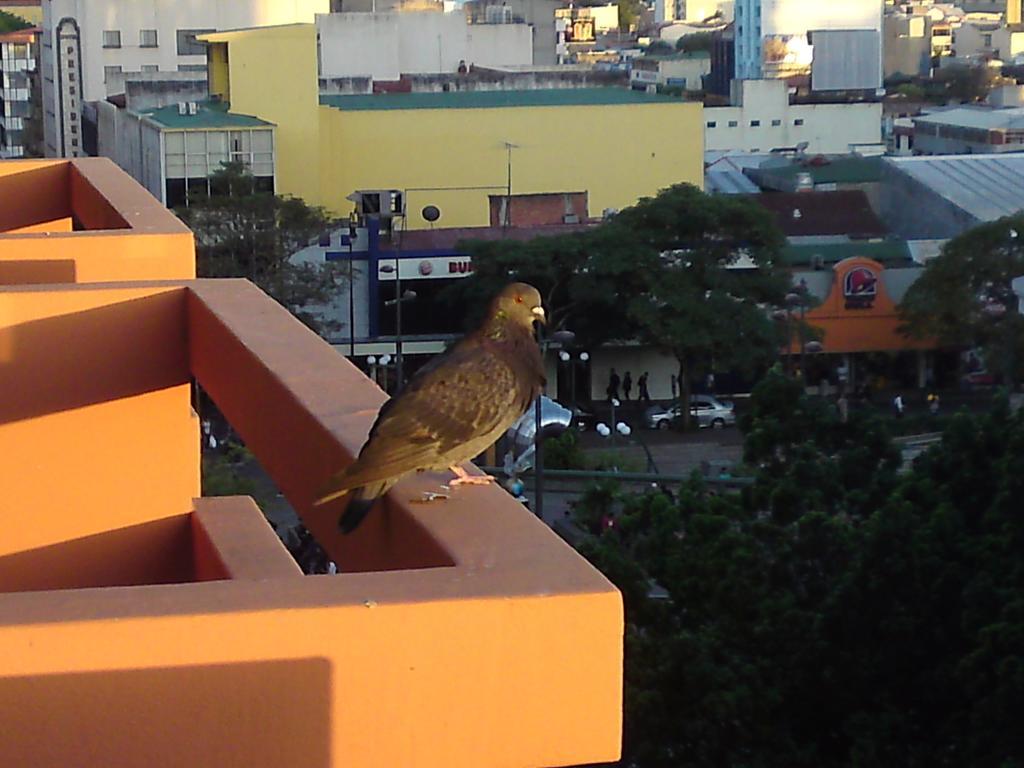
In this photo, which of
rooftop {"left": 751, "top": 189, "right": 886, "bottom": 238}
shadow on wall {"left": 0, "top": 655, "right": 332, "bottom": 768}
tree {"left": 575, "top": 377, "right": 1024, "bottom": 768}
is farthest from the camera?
rooftop {"left": 751, "top": 189, "right": 886, "bottom": 238}

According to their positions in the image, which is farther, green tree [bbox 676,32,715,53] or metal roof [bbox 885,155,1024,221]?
green tree [bbox 676,32,715,53]

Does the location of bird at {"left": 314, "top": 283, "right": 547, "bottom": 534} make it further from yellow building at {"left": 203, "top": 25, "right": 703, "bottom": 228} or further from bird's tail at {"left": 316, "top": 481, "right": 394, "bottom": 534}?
yellow building at {"left": 203, "top": 25, "right": 703, "bottom": 228}

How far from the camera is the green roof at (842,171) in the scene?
31.7 metres

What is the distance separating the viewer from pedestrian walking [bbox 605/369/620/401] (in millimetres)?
24609

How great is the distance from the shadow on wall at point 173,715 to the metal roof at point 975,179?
25.9 meters

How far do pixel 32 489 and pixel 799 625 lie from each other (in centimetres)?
556

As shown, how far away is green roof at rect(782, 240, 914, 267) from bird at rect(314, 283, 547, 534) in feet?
73.3

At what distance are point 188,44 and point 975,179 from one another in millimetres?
17688

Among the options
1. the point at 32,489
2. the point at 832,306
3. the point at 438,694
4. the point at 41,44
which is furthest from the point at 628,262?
the point at 41,44

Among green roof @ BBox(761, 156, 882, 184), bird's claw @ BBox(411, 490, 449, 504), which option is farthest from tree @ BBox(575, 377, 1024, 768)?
green roof @ BBox(761, 156, 882, 184)

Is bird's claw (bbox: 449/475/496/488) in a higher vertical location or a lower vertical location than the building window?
lower

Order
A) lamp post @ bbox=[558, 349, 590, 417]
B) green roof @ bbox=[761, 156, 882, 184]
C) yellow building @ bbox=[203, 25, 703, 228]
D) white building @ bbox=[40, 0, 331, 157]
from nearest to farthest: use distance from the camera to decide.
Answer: lamp post @ bbox=[558, 349, 590, 417] → yellow building @ bbox=[203, 25, 703, 228] → green roof @ bbox=[761, 156, 882, 184] → white building @ bbox=[40, 0, 331, 157]

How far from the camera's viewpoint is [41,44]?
142 ft

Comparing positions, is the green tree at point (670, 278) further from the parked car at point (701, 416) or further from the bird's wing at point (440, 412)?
the bird's wing at point (440, 412)
